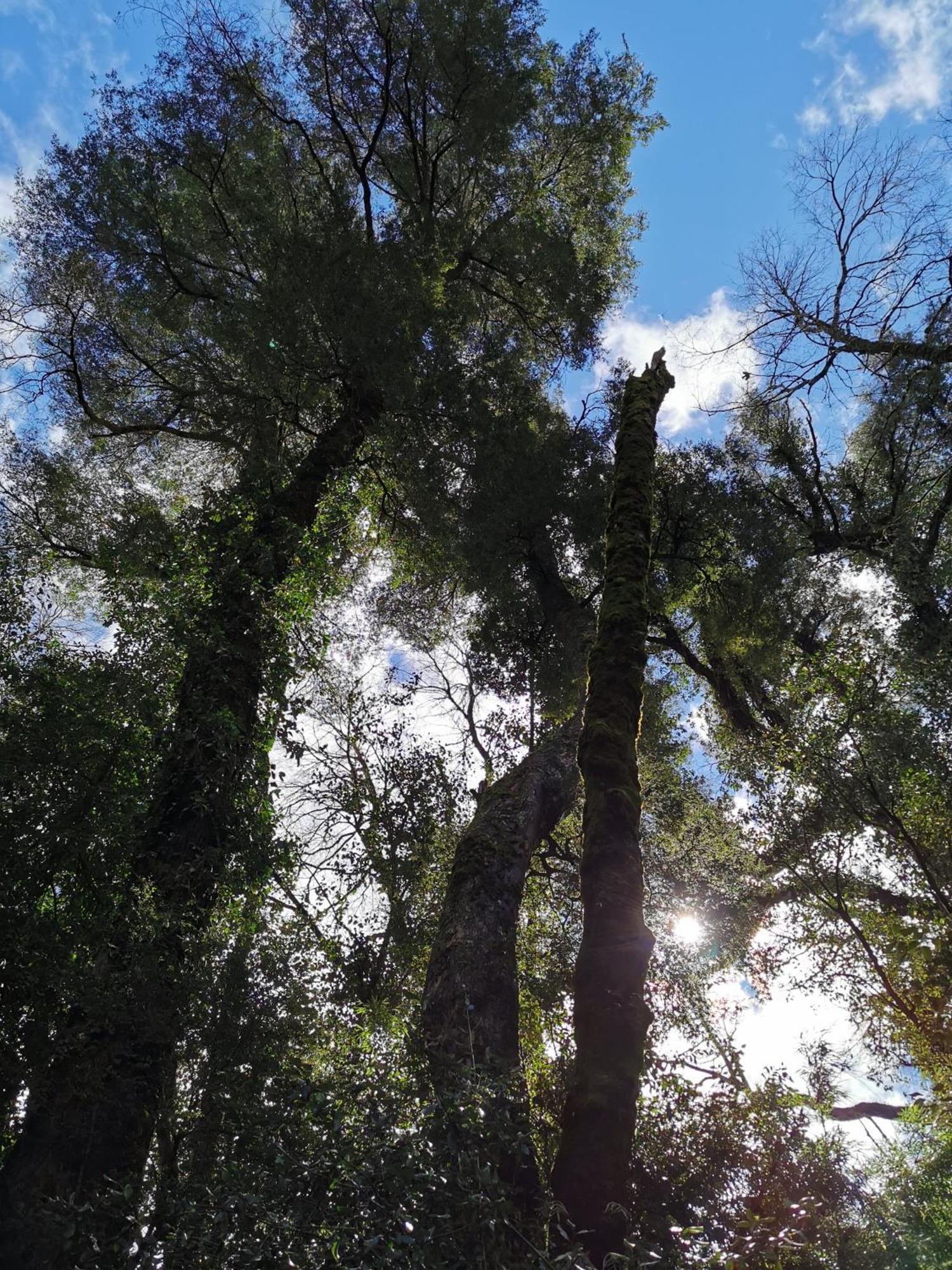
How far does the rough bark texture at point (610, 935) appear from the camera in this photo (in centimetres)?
339

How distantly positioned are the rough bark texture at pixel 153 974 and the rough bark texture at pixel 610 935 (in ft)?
6.78

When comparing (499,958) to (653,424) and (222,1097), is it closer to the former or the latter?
(222,1097)

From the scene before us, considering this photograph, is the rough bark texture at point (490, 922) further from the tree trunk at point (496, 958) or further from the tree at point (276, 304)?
the tree at point (276, 304)

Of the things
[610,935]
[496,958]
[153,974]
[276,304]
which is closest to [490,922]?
[496,958]

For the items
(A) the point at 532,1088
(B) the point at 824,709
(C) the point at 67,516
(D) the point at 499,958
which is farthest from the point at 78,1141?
(C) the point at 67,516

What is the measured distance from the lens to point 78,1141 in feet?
15.5

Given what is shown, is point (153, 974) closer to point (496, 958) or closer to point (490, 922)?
point (496, 958)

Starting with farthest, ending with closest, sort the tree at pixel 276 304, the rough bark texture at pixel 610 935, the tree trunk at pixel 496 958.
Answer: the tree at pixel 276 304 < the tree trunk at pixel 496 958 < the rough bark texture at pixel 610 935

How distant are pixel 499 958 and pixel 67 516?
1267cm

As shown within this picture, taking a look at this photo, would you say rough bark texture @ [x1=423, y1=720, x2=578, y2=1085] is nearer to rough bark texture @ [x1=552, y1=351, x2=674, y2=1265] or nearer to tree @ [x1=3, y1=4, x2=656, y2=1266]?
rough bark texture @ [x1=552, y1=351, x2=674, y2=1265]

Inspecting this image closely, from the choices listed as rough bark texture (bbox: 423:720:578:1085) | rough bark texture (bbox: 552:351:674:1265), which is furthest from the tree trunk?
rough bark texture (bbox: 552:351:674:1265)

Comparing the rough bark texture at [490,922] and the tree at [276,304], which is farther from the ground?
the tree at [276,304]

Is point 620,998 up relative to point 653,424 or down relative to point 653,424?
down

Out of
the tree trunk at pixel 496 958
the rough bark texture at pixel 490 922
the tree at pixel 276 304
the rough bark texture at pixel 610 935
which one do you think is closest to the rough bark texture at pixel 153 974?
the tree at pixel 276 304
